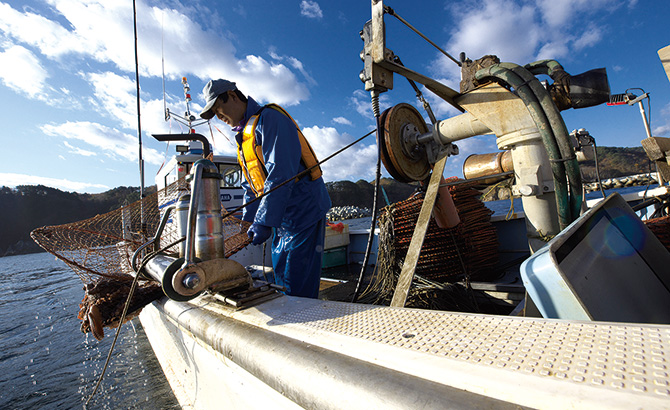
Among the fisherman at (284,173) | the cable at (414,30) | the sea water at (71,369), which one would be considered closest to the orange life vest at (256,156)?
the fisherman at (284,173)

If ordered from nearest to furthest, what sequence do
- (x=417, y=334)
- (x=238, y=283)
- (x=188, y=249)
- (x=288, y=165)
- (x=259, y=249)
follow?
(x=417, y=334) → (x=188, y=249) → (x=238, y=283) → (x=288, y=165) → (x=259, y=249)

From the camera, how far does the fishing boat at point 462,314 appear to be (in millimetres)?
663

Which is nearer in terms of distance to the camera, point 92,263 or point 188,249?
point 188,249

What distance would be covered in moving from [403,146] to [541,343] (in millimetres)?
2140

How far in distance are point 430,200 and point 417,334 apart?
1.39 metres

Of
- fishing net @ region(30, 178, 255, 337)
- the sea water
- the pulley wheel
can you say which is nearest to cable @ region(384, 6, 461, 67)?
the pulley wheel

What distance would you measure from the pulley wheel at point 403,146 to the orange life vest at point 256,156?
63cm

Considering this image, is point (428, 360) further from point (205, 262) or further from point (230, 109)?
point (230, 109)

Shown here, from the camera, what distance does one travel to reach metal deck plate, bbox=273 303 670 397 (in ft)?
1.94

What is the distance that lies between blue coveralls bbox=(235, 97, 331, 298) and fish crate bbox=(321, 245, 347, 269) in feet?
15.5

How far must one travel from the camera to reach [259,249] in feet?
22.0

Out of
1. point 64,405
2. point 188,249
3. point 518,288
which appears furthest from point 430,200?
point 64,405

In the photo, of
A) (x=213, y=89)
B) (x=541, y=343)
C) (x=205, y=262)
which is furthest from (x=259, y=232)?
(x=541, y=343)

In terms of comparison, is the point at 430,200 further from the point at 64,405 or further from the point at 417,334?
the point at 64,405
